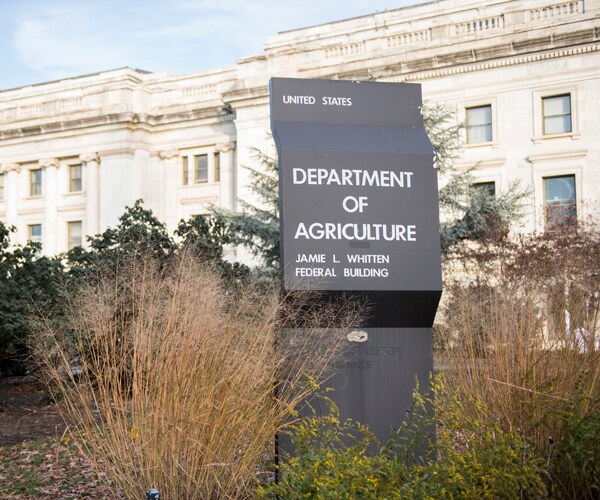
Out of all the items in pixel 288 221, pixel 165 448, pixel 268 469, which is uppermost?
pixel 288 221

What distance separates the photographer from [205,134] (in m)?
33.9

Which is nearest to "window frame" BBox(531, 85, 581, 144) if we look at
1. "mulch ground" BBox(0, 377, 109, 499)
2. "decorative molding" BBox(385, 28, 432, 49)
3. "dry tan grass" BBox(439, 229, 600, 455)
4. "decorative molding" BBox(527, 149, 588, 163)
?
"decorative molding" BBox(527, 149, 588, 163)

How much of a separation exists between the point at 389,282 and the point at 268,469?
154 centimetres

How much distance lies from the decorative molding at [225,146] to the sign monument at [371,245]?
2817 cm

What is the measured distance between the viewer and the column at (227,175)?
1291 inches

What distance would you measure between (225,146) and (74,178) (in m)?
7.99

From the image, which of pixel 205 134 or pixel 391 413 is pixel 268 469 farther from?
pixel 205 134

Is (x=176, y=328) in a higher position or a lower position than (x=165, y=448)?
higher

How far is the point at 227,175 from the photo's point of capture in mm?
32906

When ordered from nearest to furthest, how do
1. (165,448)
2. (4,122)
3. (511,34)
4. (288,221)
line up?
(165,448) < (288,221) < (511,34) < (4,122)

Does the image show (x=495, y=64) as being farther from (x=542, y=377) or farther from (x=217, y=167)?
(x=542, y=377)

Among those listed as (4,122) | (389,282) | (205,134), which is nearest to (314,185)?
(389,282)

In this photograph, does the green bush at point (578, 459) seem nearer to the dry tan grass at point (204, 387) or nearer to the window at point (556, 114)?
A: the dry tan grass at point (204, 387)

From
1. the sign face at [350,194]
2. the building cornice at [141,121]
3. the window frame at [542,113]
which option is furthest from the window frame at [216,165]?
the sign face at [350,194]
